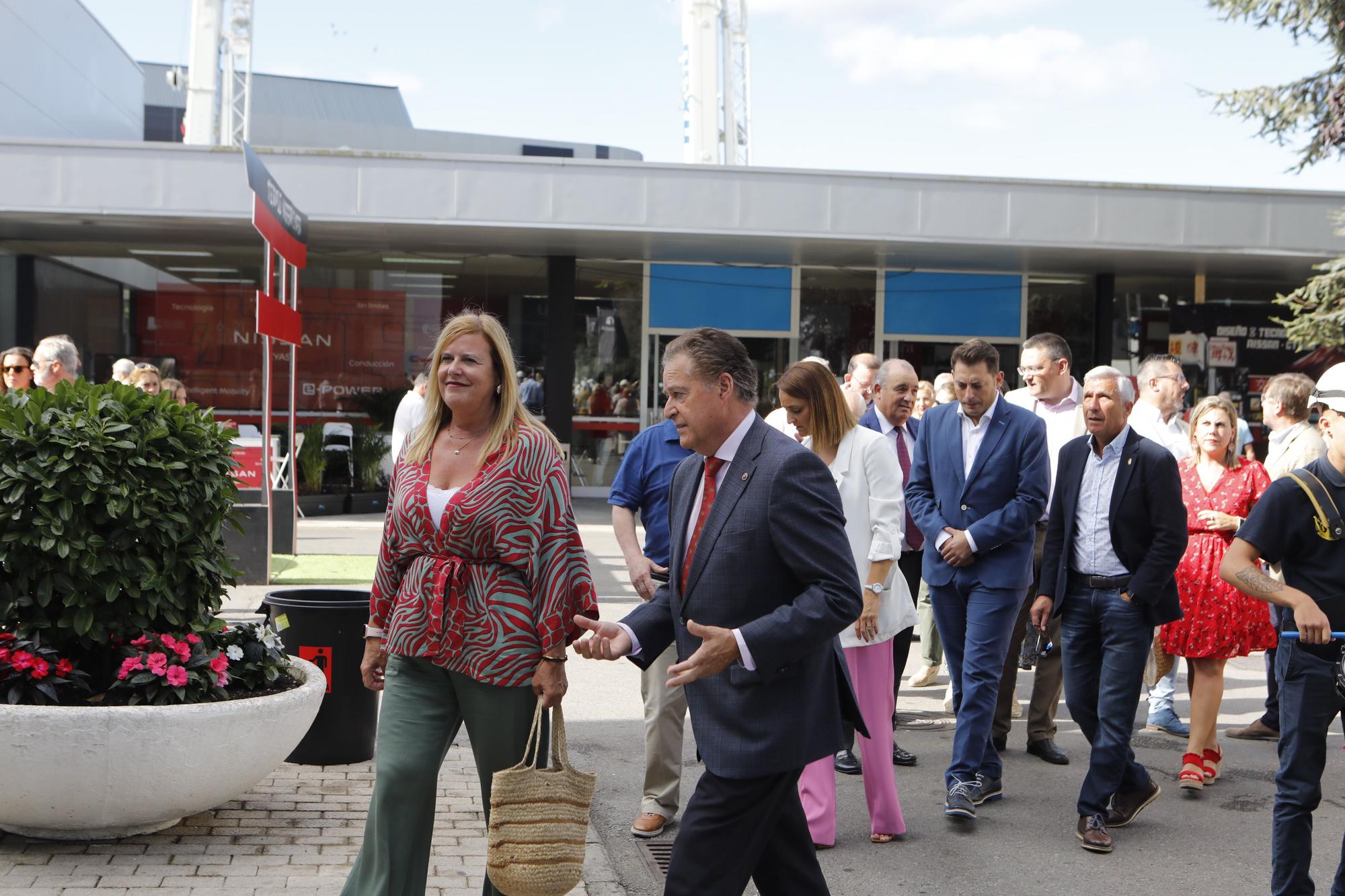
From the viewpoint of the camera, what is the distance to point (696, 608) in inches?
137

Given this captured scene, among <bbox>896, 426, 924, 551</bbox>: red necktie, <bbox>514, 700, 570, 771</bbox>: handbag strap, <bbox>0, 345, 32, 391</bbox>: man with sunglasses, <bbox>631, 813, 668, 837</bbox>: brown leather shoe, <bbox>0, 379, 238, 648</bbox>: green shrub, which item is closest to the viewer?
<bbox>514, 700, 570, 771</bbox>: handbag strap

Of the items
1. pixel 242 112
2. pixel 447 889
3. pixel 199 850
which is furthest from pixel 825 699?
pixel 242 112

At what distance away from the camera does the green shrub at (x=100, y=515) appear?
4.89m

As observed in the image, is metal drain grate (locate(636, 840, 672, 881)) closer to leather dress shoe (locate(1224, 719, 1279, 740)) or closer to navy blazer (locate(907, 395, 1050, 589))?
navy blazer (locate(907, 395, 1050, 589))

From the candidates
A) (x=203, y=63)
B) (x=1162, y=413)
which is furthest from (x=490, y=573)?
(x=203, y=63)

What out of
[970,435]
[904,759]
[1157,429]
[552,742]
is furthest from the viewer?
[1157,429]

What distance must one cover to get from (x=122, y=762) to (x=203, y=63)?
3375cm

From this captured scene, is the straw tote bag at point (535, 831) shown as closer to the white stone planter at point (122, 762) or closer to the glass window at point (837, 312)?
the white stone planter at point (122, 762)

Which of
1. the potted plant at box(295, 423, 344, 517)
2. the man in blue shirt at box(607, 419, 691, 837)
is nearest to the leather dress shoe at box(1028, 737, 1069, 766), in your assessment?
the man in blue shirt at box(607, 419, 691, 837)

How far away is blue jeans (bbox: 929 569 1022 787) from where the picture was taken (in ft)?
19.2

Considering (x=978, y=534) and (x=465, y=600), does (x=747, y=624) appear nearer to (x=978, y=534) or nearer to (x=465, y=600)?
(x=465, y=600)

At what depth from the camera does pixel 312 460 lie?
1870 centimetres

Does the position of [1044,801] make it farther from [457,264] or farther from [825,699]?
[457,264]

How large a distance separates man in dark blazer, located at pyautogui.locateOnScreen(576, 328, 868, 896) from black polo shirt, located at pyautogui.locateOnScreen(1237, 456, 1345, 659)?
1838mm
